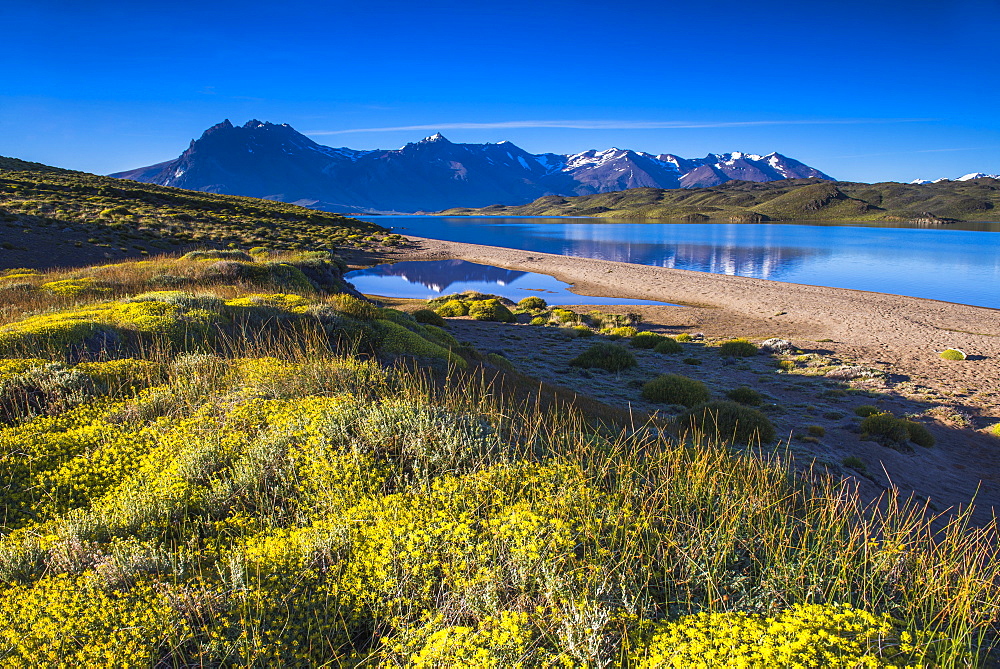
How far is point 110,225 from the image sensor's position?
39844 millimetres

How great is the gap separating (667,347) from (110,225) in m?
44.3

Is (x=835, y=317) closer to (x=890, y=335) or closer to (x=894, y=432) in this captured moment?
(x=890, y=335)

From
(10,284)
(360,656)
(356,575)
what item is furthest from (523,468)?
(10,284)

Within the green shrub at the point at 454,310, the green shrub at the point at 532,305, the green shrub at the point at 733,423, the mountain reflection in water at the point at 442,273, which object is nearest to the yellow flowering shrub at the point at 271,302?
the green shrub at the point at 733,423

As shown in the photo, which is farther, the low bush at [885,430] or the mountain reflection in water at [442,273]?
the mountain reflection in water at [442,273]

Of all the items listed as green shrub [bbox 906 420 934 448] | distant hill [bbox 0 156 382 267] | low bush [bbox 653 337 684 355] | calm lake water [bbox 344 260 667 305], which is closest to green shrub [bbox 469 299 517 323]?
low bush [bbox 653 337 684 355]

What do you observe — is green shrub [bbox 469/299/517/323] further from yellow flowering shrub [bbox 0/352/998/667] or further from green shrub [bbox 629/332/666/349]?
yellow flowering shrub [bbox 0/352/998/667]

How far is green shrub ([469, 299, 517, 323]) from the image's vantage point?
2684 cm

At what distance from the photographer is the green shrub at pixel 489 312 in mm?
26844

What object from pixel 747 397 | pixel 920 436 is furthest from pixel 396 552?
pixel 920 436

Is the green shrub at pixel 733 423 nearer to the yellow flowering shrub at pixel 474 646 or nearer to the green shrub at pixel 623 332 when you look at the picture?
the yellow flowering shrub at pixel 474 646

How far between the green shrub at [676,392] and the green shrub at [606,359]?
2.91 m

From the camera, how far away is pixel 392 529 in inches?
139

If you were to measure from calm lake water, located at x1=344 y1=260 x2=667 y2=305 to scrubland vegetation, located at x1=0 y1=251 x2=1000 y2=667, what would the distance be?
32093mm
